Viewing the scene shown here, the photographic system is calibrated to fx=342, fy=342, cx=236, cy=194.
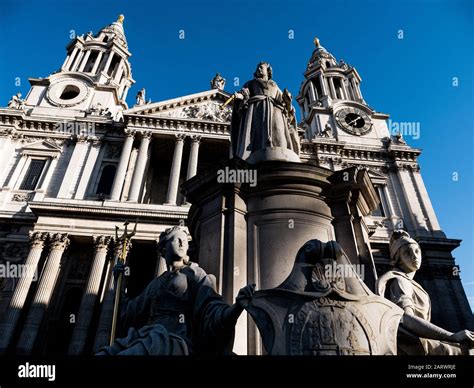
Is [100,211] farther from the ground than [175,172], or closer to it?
closer to it

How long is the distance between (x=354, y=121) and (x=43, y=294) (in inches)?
1122

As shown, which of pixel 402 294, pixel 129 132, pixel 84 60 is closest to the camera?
pixel 402 294

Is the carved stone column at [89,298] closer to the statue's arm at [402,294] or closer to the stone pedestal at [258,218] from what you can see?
the stone pedestal at [258,218]

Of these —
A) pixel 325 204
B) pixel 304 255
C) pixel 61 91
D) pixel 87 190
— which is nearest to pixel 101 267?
pixel 87 190

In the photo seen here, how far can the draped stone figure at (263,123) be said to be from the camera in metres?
6.66

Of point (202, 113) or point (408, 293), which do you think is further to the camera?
point (202, 113)

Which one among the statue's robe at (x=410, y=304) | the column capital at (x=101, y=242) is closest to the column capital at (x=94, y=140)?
the column capital at (x=101, y=242)

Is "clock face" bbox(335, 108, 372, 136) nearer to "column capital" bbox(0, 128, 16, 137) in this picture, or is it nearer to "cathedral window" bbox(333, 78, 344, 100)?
"cathedral window" bbox(333, 78, 344, 100)

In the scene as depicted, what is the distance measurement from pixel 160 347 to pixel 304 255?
1.61 meters

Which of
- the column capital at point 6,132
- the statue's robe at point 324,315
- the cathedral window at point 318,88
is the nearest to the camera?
the statue's robe at point 324,315

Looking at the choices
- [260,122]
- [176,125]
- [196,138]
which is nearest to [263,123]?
[260,122]

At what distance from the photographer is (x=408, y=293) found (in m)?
4.22

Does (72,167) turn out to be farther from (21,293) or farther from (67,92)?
(67,92)

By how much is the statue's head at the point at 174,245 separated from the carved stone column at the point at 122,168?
1829cm
